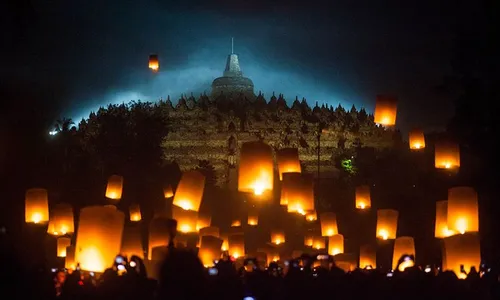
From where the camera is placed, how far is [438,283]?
6426mm

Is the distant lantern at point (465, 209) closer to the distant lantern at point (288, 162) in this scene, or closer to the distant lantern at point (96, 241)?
the distant lantern at point (288, 162)

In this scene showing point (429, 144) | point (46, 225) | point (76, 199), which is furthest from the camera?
point (429, 144)

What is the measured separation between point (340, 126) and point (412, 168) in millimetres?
17069

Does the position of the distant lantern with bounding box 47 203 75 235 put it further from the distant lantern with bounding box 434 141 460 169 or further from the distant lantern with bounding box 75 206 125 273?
the distant lantern with bounding box 434 141 460 169

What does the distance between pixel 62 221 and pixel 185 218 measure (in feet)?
10.4

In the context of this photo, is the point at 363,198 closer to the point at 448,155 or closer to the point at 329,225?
the point at 329,225

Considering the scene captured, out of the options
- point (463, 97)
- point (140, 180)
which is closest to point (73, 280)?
point (463, 97)

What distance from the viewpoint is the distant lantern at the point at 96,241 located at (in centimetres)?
828

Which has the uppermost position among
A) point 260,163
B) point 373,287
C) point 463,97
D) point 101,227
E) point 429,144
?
point 429,144

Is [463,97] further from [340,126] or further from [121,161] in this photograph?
[340,126]

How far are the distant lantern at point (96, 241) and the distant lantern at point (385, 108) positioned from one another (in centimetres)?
679

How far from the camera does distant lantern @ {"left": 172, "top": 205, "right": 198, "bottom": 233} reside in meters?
12.1

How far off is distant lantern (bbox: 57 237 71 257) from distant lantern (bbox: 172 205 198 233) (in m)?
2.88

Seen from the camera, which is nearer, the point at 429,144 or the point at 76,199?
the point at 76,199
